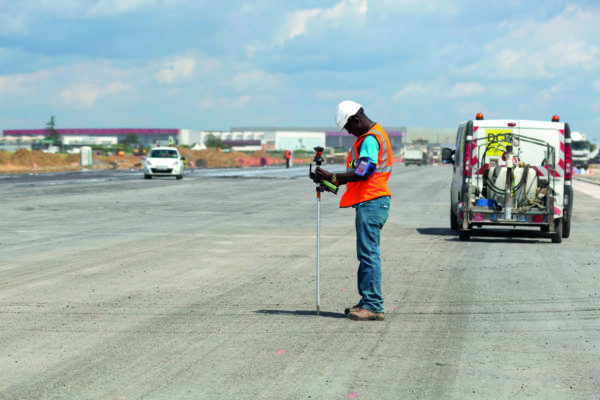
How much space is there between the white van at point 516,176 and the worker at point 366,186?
8.10 meters

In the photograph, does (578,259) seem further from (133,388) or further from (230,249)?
(133,388)

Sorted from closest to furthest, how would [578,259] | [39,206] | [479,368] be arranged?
[479,368]
[578,259]
[39,206]

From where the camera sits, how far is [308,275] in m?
10.7

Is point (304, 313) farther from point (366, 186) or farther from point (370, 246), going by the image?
point (366, 186)

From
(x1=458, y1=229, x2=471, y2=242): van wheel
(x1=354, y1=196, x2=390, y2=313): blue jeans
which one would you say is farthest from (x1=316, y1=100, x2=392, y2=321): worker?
(x1=458, y1=229, x2=471, y2=242): van wheel

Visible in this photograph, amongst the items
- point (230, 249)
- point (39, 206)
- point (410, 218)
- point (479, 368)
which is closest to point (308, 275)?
point (230, 249)

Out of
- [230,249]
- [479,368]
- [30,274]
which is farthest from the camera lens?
[230,249]

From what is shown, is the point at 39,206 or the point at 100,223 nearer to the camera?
the point at 100,223

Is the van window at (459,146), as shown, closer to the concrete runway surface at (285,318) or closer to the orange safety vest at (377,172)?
the concrete runway surface at (285,318)

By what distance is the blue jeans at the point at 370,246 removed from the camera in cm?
755

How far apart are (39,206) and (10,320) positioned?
16.6 metres

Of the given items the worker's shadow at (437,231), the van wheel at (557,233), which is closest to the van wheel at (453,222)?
the worker's shadow at (437,231)

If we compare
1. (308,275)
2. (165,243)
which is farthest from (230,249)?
(308,275)

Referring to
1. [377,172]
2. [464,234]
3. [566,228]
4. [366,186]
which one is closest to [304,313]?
[366,186]
